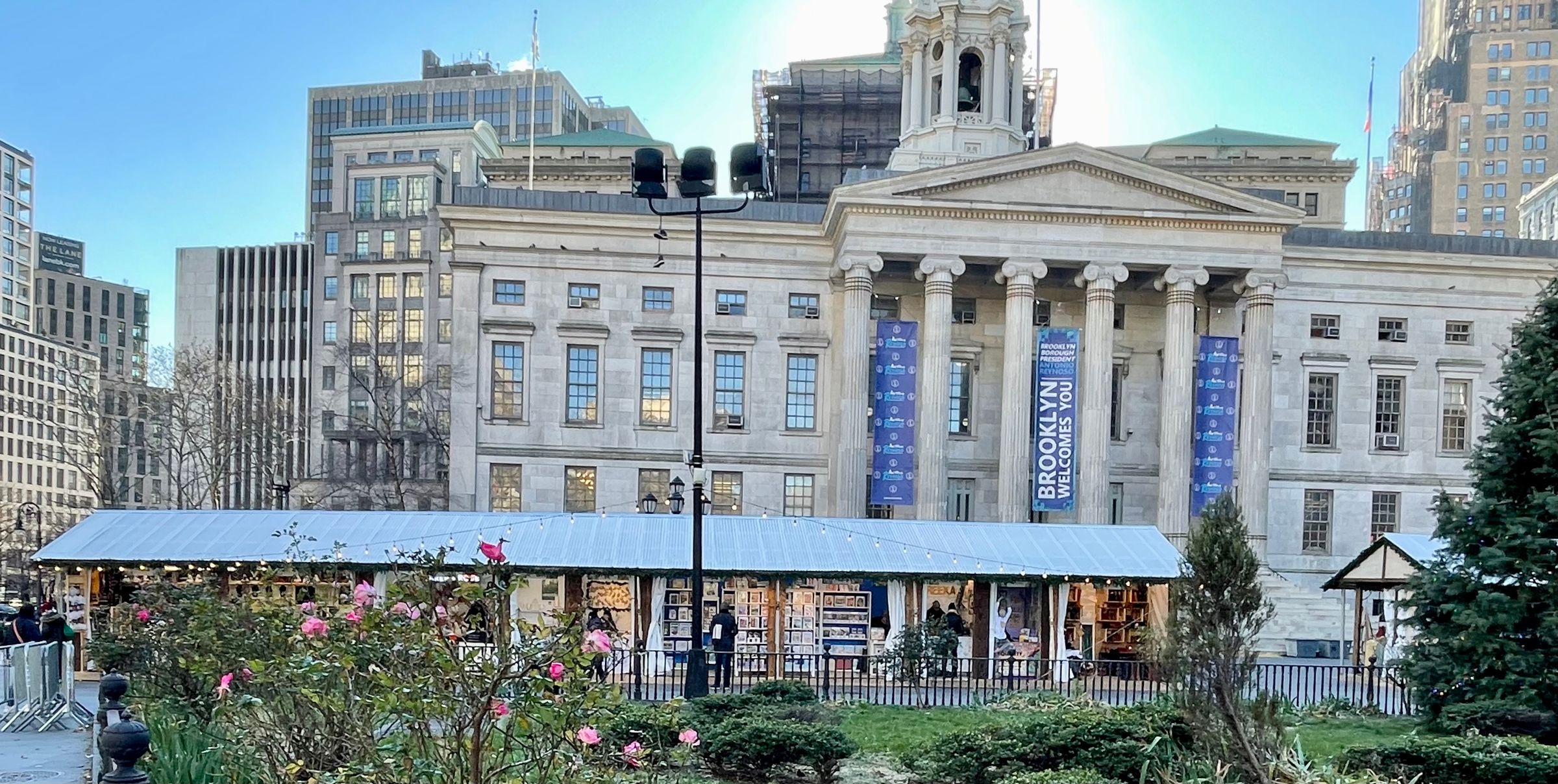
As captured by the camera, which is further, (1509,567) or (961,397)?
(961,397)

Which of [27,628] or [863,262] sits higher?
[863,262]

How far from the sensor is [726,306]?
4850 centimetres

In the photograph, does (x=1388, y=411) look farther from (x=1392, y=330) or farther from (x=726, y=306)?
(x=726, y=306)

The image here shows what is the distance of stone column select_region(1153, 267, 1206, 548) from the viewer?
46094 millimetres

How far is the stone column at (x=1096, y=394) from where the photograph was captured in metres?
45.5

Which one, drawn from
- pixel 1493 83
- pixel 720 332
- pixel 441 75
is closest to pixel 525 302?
pixel 720 332

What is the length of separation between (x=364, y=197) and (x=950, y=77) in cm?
7051

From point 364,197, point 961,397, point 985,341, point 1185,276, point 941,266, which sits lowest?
point 961,397

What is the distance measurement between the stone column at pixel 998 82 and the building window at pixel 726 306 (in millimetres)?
14390

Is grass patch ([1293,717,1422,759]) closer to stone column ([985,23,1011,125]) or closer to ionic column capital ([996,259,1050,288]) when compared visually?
ionic column capital ([996,259,1050,288])

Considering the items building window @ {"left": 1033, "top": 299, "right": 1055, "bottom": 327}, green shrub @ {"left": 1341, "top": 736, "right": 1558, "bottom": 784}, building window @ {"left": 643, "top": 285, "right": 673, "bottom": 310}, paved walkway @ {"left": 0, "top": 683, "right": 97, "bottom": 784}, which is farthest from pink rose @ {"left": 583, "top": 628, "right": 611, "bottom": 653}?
building window @ {"left": 1033, "top": 299, "right": 1055, "bottom": 327}

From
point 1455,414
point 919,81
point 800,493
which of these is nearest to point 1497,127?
point 1455,414

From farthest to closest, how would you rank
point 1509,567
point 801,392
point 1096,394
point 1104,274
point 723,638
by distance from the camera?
point 801,392 < point 1096,394 < point 1104,274 < point 723,638 < point 1509,567

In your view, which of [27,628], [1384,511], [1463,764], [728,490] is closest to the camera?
[1463,764]
